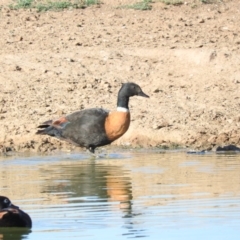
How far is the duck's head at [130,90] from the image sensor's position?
1497 cm

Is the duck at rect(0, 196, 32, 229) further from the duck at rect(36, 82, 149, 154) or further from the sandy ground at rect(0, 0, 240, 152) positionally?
the sandy ground at rect(0, 0, 240, 152)

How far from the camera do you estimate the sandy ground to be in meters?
15.3

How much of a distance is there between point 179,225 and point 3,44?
30.2ft

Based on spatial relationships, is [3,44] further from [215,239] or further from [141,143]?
[215,239]

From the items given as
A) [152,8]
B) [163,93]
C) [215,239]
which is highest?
[152,8]

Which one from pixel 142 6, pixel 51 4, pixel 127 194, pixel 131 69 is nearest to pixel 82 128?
pixel 131 69

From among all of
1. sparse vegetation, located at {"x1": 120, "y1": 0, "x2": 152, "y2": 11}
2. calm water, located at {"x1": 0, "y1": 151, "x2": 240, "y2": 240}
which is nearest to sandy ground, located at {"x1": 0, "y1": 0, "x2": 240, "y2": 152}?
sparse vegetation, located at {"x1": 120, "y1": 0, "x2": 152, "y2": 11}

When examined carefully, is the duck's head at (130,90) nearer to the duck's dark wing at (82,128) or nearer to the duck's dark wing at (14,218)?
the duck's dark wing at (82,128)

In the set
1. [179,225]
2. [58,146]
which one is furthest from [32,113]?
[179,225]

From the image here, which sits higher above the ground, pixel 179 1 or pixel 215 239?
pixel 179 1

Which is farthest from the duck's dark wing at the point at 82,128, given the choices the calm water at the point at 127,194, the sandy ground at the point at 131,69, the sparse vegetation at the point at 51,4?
the sparse vegetation at the point at 51,4

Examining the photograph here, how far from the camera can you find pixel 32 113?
51.5 feet

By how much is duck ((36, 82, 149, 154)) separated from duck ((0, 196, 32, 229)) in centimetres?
506

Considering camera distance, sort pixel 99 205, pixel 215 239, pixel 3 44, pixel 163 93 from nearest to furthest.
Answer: pixel 215 239 < pixel 99 205 < pixel 163 93 < pixel 3 44
